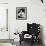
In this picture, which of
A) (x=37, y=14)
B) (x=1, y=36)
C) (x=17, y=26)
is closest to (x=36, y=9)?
(x=37, y=14)

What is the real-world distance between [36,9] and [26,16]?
14.8 inches

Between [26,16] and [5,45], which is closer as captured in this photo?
[5,45]

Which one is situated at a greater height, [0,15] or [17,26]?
[0,15]

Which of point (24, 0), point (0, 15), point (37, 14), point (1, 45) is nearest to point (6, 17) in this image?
point (0, 15)

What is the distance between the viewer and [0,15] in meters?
3.25

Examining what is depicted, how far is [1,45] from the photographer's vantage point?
2242 millimetres

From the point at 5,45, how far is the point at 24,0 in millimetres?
1581

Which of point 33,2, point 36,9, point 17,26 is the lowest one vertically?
point 17,26

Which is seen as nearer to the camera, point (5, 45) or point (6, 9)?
point (5, 45)

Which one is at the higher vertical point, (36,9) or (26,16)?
(36,9)

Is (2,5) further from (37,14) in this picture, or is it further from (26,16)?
(37,14)

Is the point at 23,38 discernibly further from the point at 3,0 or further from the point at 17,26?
the point at 3,0

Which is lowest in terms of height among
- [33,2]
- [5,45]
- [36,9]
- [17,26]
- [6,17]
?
[5,45]

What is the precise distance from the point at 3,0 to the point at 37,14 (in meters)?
1.14
